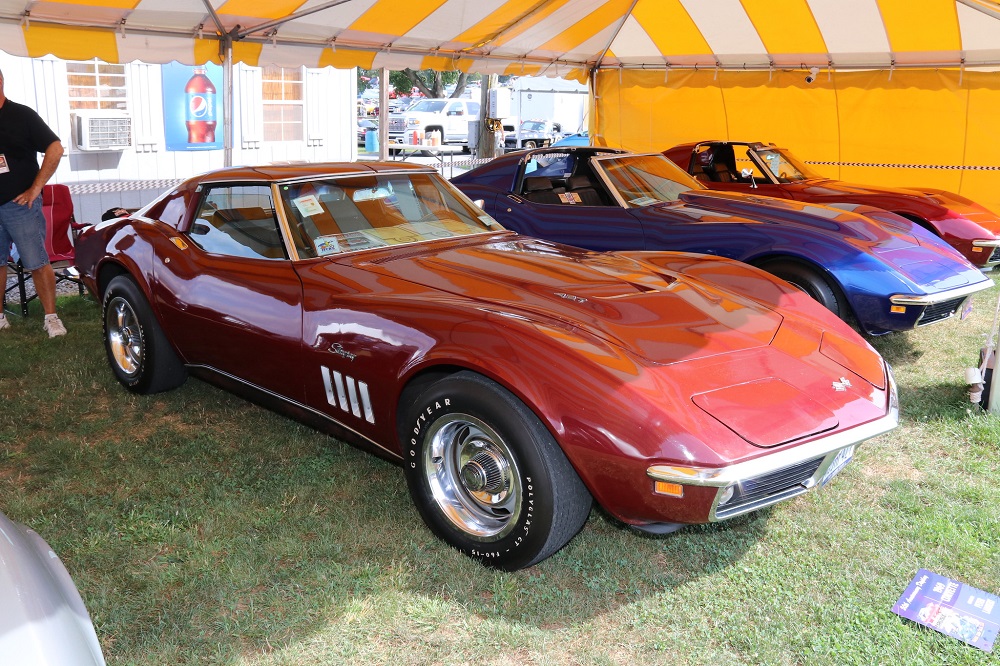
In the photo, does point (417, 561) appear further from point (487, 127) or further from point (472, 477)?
point (487, 127)

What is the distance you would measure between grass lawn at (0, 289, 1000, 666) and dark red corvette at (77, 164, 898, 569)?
0.29m

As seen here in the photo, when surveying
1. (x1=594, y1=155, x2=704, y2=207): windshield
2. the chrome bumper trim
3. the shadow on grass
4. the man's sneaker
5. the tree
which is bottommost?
the shadow on grass

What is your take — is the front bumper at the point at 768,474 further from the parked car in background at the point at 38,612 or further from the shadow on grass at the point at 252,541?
the parked car in background at the point at 38,612

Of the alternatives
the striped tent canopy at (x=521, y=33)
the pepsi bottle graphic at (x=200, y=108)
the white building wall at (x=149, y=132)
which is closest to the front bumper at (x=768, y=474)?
the striped tent canopy at (x=521, y=33)

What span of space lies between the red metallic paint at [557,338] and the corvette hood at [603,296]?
0.04ft

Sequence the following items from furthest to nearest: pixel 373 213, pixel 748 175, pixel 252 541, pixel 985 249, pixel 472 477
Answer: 1. pixel 748 175
2. pixel 985 249
3. pixel 373 213
4. pixel 252 541
5. pixel 472 477

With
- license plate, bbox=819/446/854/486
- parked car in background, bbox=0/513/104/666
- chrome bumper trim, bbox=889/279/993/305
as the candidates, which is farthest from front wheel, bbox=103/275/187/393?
chrome bumper trim, bbox=889/279/993/305

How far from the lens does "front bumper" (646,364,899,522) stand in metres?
2.37

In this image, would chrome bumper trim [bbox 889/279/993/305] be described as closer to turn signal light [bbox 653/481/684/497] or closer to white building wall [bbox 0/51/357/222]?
turn signal light [bbox 653/481/684/497]

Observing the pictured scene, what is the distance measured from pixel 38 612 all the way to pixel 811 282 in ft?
15.7

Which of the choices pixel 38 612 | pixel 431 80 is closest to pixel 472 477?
pixel 38 612

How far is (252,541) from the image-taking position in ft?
10.1

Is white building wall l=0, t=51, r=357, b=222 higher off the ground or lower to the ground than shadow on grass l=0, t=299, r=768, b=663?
higher

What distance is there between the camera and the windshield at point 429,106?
28000 millimetres
